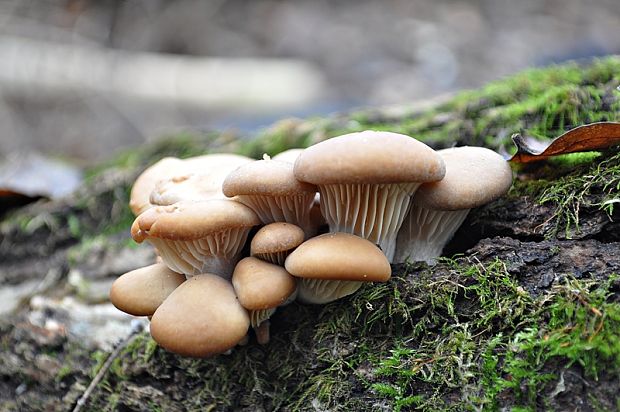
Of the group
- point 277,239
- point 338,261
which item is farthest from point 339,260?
point 277,239

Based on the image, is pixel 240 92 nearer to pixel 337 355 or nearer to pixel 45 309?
pixel 45 309

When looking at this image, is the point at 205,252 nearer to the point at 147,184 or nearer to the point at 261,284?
the point at 261,284

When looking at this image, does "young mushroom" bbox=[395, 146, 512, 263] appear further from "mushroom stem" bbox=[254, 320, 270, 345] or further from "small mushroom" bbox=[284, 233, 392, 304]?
"mushroom stem" bbox=[254, 320, 270, 345]

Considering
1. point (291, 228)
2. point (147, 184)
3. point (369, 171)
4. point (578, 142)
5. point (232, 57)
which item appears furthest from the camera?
point (232, 57)

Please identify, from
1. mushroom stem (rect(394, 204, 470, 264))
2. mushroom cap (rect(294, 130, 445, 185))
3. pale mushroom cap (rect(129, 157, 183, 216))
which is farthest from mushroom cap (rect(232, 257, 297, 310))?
pale mushroom cap (rect(129, 157, 183, 216))

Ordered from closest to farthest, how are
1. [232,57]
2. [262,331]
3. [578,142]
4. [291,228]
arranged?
[291,228] < [578,142] < [262,331] < [232,57]

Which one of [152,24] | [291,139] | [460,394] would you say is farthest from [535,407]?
[152,24]

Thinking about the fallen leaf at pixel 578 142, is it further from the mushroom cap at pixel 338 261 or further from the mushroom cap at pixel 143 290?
the mushroom cap at pixel 143 290

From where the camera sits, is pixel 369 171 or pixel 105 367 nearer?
pixel 369 171

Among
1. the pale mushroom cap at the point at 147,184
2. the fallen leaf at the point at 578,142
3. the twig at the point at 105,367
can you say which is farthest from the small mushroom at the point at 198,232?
the fallen leaf at the point at 578,142
